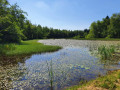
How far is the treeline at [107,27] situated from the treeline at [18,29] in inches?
1366

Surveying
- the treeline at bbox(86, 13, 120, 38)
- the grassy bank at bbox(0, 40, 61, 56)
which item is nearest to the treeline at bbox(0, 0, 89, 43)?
the grassy bank at bbox(0, 40, 61, 56)

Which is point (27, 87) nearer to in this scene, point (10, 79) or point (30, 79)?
point (30, 79)

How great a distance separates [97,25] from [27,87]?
89.9 m

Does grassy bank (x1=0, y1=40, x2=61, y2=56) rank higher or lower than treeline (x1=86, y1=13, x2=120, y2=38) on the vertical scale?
lower

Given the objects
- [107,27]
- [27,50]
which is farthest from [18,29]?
[107,27]

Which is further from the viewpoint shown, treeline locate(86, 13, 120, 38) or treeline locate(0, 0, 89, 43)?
treeline locate(86, 13, 120, 38)

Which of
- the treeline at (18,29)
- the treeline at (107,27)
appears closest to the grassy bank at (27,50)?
the treeline at (18,29)

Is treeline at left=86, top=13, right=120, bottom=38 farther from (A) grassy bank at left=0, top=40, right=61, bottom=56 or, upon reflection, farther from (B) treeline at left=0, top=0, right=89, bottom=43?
(A) grassy bank at left=0, top=40, right=61, bottom=56

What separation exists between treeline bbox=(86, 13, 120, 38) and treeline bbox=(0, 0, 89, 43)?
114 feet

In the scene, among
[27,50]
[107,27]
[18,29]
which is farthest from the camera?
[107,27]

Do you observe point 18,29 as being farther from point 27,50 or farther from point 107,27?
point 107,27

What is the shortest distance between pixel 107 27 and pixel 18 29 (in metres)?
74.4

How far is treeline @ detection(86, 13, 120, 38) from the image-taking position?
229 feet

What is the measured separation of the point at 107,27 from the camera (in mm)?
78812
